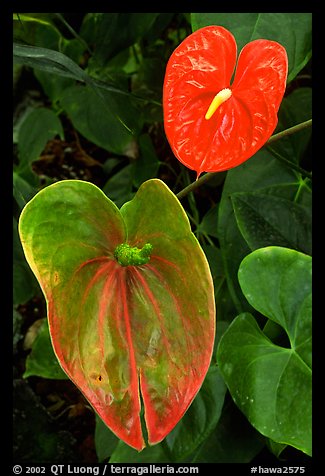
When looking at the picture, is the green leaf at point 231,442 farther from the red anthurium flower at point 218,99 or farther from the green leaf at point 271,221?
the red anthurium flower at point 218,99

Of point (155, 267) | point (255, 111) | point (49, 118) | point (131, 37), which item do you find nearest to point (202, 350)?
point (155, 267)

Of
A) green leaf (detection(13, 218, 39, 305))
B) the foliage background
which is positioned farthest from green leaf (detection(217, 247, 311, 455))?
green leaf (detection(13, 218, 39, 305))

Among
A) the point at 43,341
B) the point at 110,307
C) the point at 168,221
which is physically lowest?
the point at 43,341

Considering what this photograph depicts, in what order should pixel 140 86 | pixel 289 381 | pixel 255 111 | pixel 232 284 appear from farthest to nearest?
pixel 140 86 → pixel 232 284 → pixel 289 381 → pixel 255 111

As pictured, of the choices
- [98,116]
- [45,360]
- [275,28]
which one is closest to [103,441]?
[45,360]

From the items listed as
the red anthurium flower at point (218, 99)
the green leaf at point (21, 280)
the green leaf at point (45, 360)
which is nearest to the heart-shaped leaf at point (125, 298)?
the red anthurium flower at point (218, 99)

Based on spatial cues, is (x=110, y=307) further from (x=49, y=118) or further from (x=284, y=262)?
(x=49, y=118)

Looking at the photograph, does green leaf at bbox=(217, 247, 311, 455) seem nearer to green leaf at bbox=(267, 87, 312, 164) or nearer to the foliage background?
the foliage background
